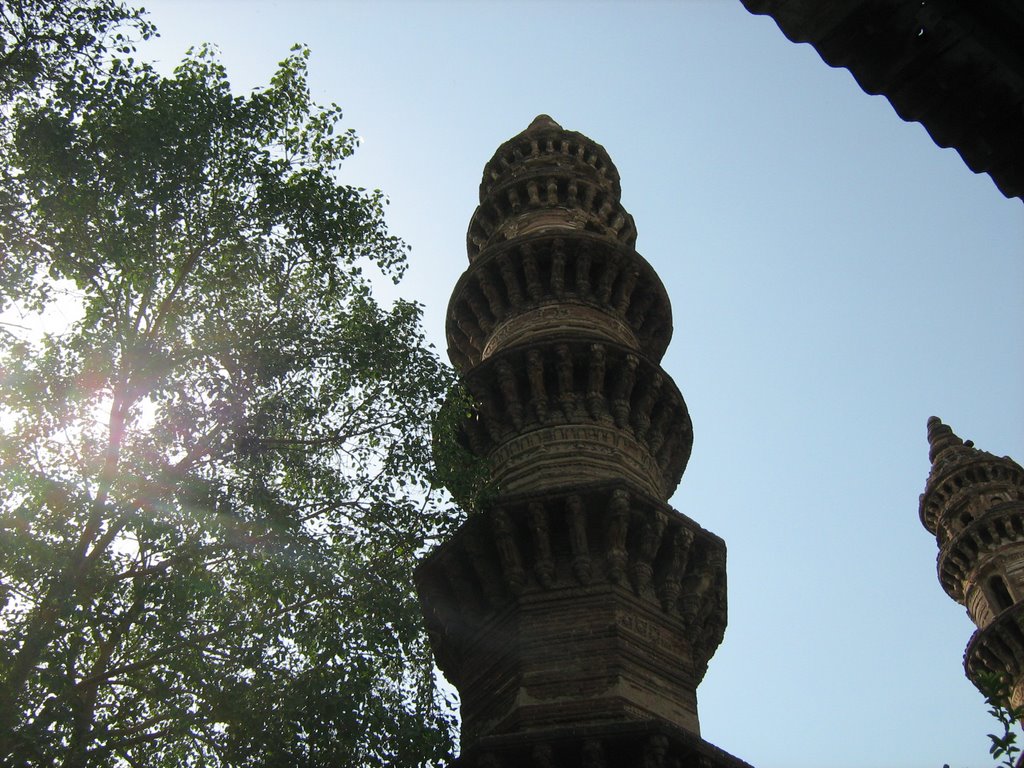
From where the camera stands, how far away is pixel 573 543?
1438 centimetres

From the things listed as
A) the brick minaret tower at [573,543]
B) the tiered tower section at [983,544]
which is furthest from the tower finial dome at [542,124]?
the tiered tower section at [983,544]

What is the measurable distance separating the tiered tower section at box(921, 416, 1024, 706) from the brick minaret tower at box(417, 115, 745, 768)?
16748 mm

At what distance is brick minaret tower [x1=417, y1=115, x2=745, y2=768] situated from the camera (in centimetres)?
1264

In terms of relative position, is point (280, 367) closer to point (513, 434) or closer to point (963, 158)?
point (513, 434)

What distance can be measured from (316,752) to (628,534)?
543cm

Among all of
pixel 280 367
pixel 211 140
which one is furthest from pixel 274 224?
pixel 280 367

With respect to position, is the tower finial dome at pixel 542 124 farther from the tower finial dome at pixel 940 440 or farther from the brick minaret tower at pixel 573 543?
the tower finial dome at pixel 940 440

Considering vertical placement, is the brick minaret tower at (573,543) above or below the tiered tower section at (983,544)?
below

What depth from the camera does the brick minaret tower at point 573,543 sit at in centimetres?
1264

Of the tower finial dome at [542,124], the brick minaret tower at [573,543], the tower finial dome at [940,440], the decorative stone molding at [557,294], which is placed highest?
the tower finial dome at [542,124]

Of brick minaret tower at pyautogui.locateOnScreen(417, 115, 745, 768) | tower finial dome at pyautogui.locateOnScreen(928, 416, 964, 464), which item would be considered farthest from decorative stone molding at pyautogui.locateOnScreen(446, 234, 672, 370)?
tower finial dome at pyautogui.locateOnScreen(928, 416, 964, 464)

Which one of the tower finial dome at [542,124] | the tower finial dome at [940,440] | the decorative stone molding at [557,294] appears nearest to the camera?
the decorative stone molding at [557,294]

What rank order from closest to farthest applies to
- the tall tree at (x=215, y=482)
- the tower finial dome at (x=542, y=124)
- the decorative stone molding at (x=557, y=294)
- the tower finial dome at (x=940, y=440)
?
the tall tree at (x=215, y=482) → the decorative stone molding at (x=557, y=294) → the tower finial dome at (x=542, y=124) → the tower finial dome at (x=940, y=440)

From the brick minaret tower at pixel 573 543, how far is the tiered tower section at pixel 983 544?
659 inches
